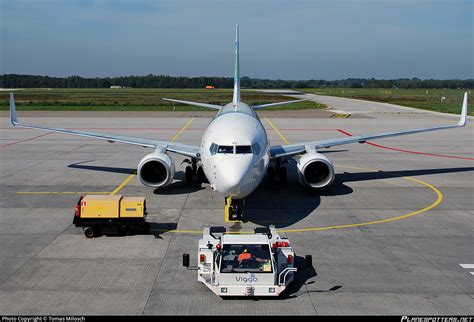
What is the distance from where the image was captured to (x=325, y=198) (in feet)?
76.1

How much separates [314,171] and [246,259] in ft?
40.8

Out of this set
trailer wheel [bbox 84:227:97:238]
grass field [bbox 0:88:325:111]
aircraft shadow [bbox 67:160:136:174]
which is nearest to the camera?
trailer wheel [bbox 84:227:97:238]

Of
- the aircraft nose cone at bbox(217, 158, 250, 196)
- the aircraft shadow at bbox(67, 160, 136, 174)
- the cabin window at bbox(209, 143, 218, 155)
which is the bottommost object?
the aircraft shadow at bbox(67, 160, 136, 174)

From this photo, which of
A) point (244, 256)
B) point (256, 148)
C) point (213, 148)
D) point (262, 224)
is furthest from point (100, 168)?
point (244, 256)

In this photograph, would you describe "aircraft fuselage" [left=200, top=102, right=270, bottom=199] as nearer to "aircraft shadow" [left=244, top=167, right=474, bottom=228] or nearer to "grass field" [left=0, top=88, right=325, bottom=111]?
"aircraft shadow" [left=244, top=167, right=474, bottom=228]

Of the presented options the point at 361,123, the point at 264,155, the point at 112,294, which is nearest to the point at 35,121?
the point at 361,123

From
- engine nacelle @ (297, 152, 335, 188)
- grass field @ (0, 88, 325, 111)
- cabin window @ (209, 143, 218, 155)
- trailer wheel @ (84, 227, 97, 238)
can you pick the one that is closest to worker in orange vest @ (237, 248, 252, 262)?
cabin window @ (209, 143, 218, 155)

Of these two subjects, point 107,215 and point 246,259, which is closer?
point 246,259

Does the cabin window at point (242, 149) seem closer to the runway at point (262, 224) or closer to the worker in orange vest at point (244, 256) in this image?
the runway at point (262, 224)

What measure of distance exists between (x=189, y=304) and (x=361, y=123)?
5466 cm

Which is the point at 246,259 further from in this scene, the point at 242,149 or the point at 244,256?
the point at 242,149

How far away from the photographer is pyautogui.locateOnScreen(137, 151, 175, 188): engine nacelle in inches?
928

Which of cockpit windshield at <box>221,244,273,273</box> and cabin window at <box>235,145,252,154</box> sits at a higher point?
cabin window at <box>235,145,252,154</box>

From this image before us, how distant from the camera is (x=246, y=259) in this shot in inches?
504
